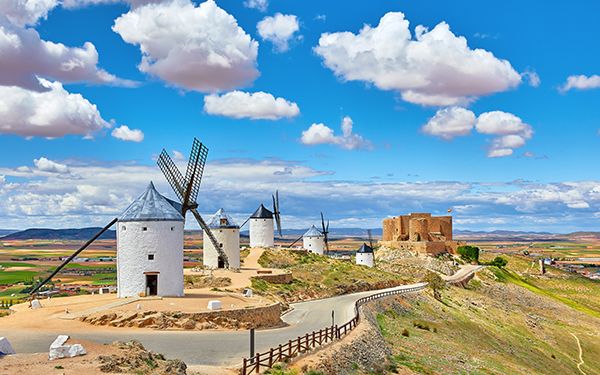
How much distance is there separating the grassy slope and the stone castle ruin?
9369mm

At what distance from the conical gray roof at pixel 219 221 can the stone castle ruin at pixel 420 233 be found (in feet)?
137

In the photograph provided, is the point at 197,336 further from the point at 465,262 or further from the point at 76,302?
A: the point at 465,262

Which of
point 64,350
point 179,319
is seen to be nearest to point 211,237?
point 179,319

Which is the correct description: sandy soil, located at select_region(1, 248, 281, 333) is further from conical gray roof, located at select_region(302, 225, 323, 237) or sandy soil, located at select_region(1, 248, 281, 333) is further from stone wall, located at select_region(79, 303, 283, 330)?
conical gray roof, located at select_region(302, 225, 323, 237)

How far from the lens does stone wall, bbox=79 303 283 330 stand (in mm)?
22906

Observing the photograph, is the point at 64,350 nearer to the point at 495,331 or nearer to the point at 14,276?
the point at 495,331

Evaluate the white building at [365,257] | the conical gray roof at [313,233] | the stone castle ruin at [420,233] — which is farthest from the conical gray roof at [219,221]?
the stone castle ruin at [420,233]

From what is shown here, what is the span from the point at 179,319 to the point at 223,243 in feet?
78.2

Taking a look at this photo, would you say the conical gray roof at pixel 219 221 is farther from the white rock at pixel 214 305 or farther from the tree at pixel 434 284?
the tree at pixel 434 284

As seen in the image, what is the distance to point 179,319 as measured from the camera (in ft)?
77.8

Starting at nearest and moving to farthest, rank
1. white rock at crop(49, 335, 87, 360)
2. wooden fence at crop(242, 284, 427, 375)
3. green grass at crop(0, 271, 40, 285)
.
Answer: white rock at crop(49, 335, 87, 360) < wooden fence at crop(242, 284, 427, 375) < green grass at crop(0, 271, 40, 285)

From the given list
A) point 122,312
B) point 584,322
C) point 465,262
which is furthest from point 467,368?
point 465,262

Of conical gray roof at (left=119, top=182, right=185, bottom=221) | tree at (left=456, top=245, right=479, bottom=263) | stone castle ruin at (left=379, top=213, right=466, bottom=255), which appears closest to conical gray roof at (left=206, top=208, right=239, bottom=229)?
conical gray roof at (left=119, top=182, right=185, bottom=221)

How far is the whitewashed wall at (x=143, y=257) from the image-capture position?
28719 millimetres
